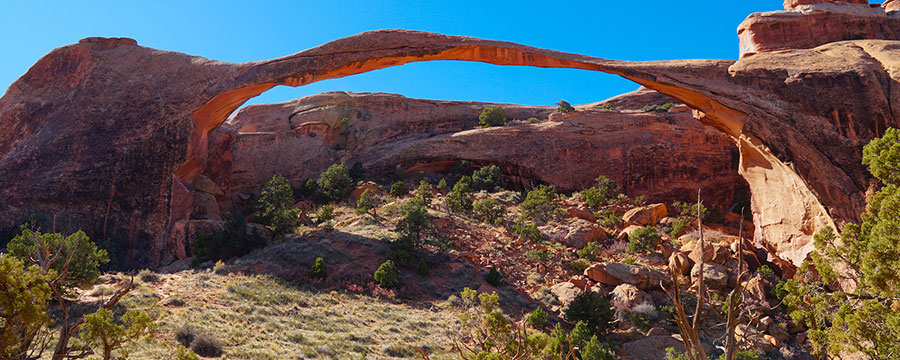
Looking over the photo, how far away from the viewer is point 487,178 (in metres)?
32.5

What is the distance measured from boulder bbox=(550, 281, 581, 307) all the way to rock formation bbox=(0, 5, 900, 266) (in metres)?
8.19

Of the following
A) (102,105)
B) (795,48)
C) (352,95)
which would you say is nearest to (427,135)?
(352,95)

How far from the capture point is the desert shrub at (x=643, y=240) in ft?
70.1

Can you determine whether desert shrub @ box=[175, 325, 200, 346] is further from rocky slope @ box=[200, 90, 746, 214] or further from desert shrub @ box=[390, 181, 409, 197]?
desert shrub @ box=[390, 181, 409, 197]

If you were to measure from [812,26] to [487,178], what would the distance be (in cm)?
1815

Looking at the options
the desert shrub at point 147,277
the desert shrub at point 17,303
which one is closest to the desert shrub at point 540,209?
the desert shrub at point 147,277

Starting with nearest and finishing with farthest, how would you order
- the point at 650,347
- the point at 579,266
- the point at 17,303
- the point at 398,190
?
the point at 17,303 < the point at 650,347 < the point at 579,266 < the point at 398,190

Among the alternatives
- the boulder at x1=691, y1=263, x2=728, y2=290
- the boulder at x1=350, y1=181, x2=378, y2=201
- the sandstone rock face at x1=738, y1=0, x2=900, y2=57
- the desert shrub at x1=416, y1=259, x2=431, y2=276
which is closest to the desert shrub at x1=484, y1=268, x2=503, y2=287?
the desert shrub at x1=416, y1=259, x2=431, y2=276

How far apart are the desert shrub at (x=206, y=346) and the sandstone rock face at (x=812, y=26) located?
23.1m

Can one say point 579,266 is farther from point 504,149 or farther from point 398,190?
point 504,149

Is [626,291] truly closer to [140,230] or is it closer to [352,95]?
[140,230]

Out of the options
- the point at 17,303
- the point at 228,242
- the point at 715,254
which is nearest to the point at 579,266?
the point at 715,254

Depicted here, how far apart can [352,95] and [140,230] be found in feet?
79.5

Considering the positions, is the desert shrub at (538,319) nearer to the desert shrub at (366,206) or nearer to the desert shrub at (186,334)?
the desert shrub at (186,334)
